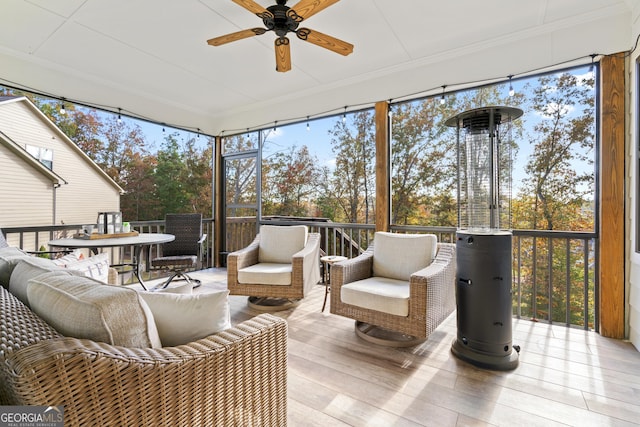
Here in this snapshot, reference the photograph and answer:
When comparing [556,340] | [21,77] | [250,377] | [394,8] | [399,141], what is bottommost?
[556,340]

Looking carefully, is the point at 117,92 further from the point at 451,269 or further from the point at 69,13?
the point at 451,269

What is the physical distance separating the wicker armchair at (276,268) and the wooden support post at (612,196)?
263 cm

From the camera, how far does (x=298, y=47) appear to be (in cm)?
315

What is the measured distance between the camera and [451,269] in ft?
8.32

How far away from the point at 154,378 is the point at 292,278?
228 centimetres

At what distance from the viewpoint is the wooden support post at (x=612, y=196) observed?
2480 mm

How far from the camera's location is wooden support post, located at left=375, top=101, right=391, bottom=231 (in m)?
3.70

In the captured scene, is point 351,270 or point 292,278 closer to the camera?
point 351,270

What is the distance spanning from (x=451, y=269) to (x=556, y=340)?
1.04 m

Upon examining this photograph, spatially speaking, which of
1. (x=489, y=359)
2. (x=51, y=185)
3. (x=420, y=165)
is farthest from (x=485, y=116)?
(x=51, y=185)

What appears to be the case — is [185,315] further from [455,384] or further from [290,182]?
[290,182]

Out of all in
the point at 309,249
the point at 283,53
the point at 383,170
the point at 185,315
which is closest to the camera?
the point at 185,315

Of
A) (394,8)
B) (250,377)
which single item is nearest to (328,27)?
(394,8)

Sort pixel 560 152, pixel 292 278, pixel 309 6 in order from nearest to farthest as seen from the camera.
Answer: pixel 309 6 < pixel 292 278 < pixel 560 152
